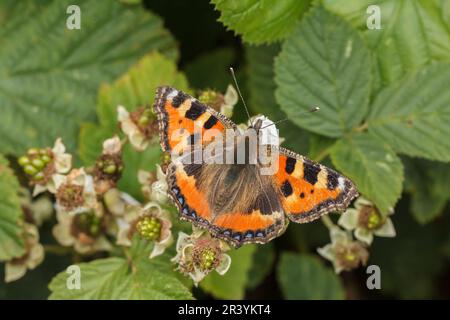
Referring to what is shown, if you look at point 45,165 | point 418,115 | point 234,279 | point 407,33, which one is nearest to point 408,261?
point 234,279

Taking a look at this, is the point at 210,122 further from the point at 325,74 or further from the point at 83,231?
the point at 83,231

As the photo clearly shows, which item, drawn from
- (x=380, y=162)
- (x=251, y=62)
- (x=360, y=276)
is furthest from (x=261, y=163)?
(x=360, y=276)

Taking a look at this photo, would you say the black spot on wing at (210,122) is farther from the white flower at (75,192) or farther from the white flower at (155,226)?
the white flower at (75,192)

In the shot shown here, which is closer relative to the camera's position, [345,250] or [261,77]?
[345,250]

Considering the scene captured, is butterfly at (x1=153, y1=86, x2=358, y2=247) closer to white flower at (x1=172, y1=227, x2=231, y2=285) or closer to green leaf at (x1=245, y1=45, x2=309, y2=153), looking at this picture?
white flower at (x1=172, y1=227, x2=231, y2=285)

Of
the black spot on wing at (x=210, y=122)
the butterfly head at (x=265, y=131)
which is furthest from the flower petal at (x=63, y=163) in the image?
the butterfly head at (x=265, y=131)

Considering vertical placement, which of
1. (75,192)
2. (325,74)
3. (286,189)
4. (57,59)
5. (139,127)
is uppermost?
(57,59)
